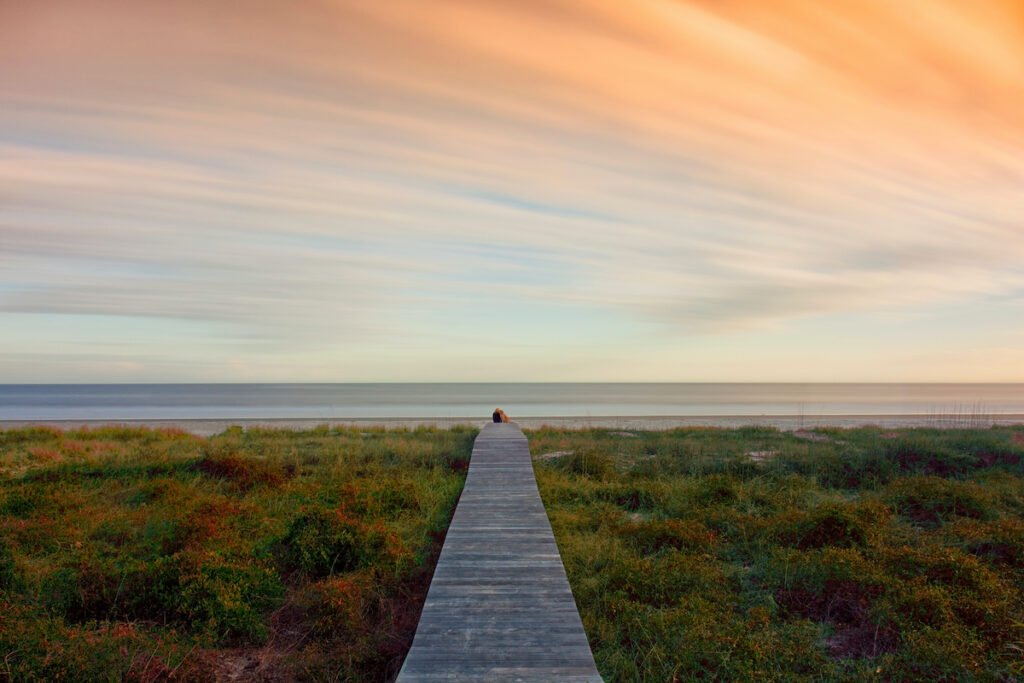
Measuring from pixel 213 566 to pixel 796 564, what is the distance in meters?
6.95

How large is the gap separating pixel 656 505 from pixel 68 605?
346 inches

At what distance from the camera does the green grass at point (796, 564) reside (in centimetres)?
578

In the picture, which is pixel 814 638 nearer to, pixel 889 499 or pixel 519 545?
pixel 519 545

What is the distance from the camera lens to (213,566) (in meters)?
7.29

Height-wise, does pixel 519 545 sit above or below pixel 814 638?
above

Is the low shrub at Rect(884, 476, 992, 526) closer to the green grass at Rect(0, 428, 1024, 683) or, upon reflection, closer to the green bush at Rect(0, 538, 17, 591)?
the green grass at Rect(0, 428, 1024, 683)

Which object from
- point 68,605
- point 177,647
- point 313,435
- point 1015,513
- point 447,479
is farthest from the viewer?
point 313,435

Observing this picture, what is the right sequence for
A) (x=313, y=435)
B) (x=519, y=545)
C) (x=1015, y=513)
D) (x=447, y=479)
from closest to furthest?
(x=519, y=545) → (x=1015, y=513) → (x=447, y=479) → (x=313, y=435)

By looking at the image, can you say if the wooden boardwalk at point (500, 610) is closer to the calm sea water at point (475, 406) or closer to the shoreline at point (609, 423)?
the shoreline at point (609, 423)

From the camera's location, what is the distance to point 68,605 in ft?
23.0

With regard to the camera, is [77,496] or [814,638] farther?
[77,496]

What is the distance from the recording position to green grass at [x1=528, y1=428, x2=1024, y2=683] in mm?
5777

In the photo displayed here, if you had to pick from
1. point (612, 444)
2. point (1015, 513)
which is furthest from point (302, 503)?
point (1015, 513)

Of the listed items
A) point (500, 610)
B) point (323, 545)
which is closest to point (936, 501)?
point (500, 610)
